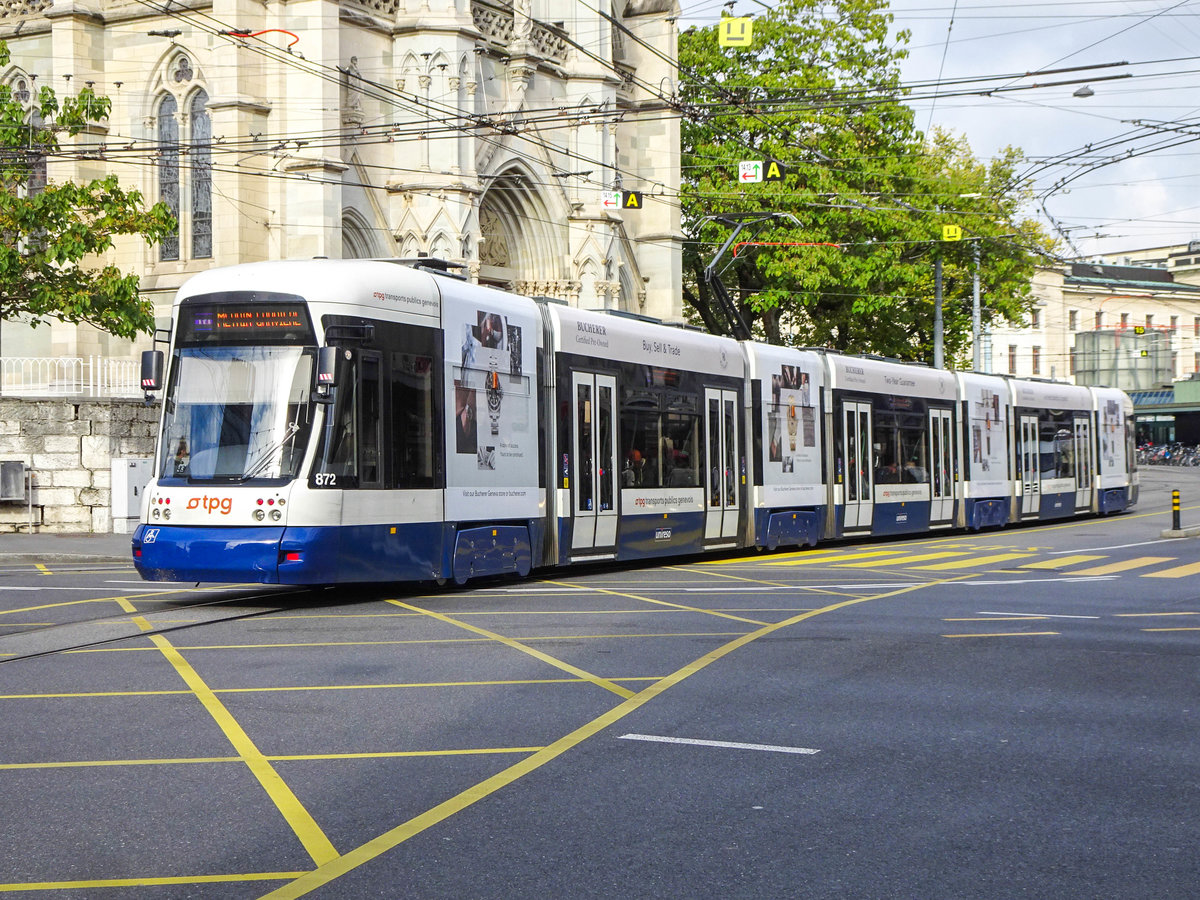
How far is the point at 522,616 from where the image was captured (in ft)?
44.2

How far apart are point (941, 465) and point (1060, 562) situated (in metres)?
6.77

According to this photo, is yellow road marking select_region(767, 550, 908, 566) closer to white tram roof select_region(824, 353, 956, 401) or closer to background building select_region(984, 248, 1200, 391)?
white tram roof select_region(824, 353, 956, 401)

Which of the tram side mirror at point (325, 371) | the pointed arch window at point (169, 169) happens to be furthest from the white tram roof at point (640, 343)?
the pointed arch window at point (169, 169)

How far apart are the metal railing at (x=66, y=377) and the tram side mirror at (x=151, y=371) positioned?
11712 mm

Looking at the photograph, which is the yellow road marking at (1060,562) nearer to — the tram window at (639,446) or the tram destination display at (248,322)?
the tram window at (639,446)

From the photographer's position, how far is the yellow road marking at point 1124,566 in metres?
19.7

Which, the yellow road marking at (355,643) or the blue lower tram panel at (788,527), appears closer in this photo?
the yellow road marking at (355,643)

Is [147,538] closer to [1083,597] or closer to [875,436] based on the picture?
[1083,597]

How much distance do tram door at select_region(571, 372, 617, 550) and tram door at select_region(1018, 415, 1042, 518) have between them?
51.6ft

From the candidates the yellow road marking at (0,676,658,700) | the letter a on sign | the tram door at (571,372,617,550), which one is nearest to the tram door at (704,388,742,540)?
the tram door at (571,372,617,550)

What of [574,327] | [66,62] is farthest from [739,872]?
[66,62]

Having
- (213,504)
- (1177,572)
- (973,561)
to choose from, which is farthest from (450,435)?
(1177,572)

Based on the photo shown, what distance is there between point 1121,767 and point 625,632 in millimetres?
5529

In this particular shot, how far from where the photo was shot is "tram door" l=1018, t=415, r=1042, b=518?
1254 inches
